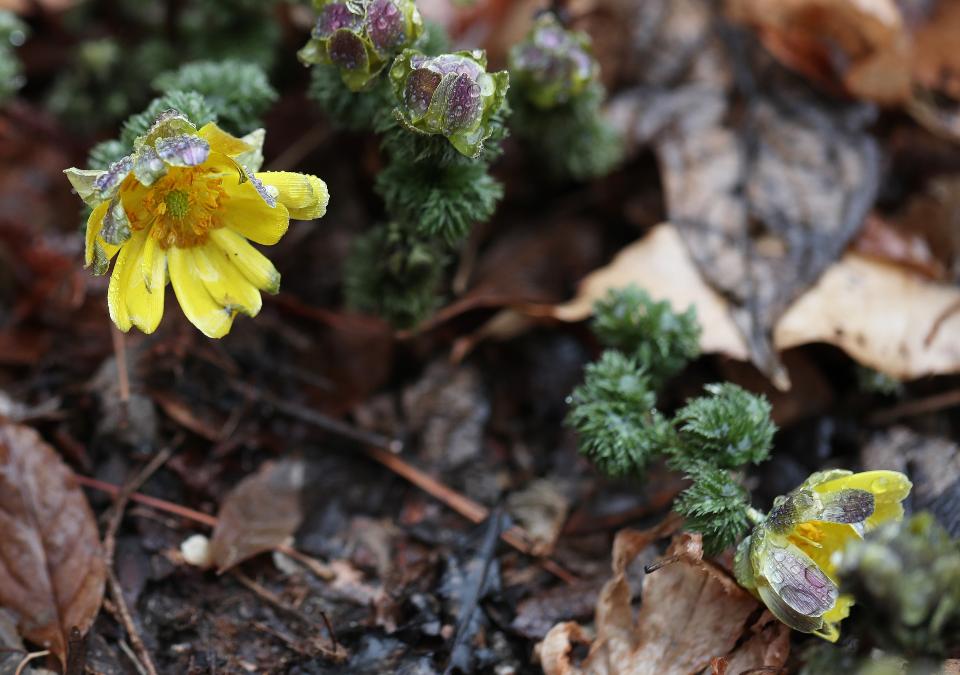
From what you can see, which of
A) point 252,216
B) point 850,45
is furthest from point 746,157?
point 252,216

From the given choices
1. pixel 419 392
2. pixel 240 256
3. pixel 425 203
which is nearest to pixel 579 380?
pixel 419 392

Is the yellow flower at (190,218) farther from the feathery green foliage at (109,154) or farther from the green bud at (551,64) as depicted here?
the green bud at (551,64)

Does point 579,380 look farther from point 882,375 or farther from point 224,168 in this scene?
point 224,168

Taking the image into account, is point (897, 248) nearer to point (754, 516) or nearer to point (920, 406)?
point (920, 406)

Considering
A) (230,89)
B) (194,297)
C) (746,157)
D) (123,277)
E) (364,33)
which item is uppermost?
(364,33)

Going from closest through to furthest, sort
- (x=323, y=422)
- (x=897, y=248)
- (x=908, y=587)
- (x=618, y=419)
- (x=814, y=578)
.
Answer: (x=908, y=587), (x=814, y=578), (x=618, y=419), (x=323, y=422), (x=897, y=248)

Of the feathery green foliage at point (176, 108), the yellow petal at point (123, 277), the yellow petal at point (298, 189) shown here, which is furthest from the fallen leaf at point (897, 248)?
the yellow petal at point (123, 277)
